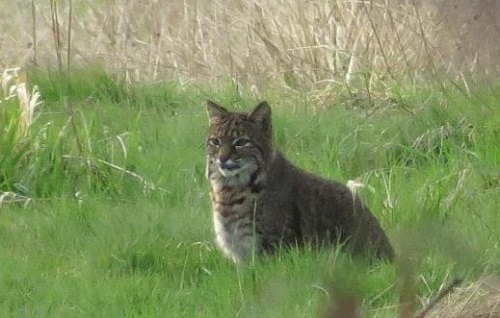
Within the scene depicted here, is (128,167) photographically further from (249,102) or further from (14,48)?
(14,48)

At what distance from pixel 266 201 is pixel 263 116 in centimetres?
45

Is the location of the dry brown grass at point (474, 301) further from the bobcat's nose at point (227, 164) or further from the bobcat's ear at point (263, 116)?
the bobcat's ear at point (263, 116)

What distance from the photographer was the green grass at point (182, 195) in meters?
4.89

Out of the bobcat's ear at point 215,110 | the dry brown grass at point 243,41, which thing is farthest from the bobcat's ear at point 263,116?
the dry brown grass at point 243,41

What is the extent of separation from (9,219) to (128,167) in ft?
3.02

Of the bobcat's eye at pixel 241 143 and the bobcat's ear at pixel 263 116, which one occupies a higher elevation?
the bobcat's ear at pixel 263 116

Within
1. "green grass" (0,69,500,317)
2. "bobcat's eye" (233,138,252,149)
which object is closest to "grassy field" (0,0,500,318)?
"green grass" (0,69,500,317)

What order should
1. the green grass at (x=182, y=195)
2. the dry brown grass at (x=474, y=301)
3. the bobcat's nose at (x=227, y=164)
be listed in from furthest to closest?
→ the bobcat's nose at (x=227, y=164) < the green grass at (x=182, y=195) < the dry brown grass at (x=474, y=301)

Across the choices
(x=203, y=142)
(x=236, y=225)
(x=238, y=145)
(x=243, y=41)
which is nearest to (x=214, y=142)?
(x=238, y=145)

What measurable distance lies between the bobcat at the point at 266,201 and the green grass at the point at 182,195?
0.14 metres

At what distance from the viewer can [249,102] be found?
8.37m

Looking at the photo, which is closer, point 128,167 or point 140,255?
point 140,255

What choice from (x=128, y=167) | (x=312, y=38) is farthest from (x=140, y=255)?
(x=312, y=38)

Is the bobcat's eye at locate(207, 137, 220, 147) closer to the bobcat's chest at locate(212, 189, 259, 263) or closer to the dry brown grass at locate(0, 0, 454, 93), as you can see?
the bobcat's chest at locate(212, 189, 259, 263)
